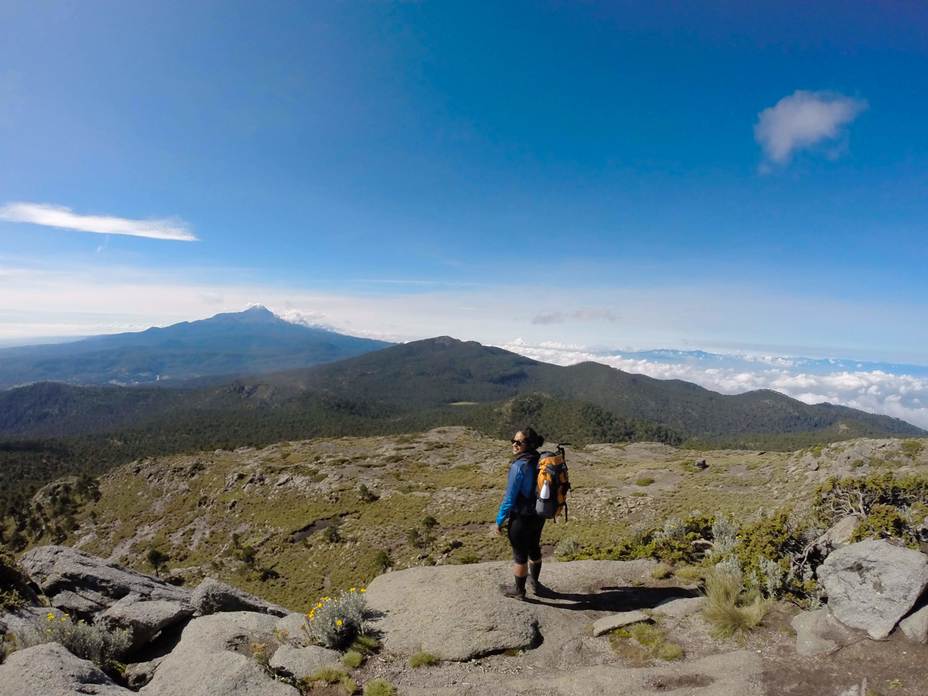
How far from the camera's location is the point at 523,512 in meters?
9.49

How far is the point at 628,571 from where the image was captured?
38.9ft

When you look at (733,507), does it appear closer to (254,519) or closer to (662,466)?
(662,466)

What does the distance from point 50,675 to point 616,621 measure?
31.9 feet

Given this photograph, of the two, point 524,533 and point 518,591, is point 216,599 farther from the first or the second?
point 524,533

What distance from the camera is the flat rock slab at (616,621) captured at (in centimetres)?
863

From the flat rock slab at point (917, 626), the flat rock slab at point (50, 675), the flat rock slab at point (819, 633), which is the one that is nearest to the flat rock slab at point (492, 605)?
the flat rock slab at point (819, 633)

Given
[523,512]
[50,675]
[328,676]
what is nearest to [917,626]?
[523,512]

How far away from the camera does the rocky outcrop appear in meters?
11.8

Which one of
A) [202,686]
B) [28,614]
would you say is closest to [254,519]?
[28,614]

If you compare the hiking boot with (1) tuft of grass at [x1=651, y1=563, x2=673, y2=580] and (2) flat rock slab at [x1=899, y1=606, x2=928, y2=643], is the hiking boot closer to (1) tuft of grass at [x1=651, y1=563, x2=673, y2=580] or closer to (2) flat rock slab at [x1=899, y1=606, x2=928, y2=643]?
(1) tuft of grass at [x1=651, y1=563, x2=673, y2=580]

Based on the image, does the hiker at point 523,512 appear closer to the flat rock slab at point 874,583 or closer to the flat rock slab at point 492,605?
the flat rock slab at point 492,605

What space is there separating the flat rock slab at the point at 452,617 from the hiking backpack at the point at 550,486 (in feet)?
7.18

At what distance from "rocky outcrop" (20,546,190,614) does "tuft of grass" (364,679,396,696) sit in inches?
330

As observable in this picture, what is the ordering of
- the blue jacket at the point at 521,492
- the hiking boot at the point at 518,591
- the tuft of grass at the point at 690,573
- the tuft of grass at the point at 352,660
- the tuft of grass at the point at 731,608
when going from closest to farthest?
the tuft of grass at the point at 352,660, the tuft of grass at the point at 731,608, the blue jacket at the point at 521,492, the hiking boot at the point at 518,591, the tuft of grass at the point at 690,573
